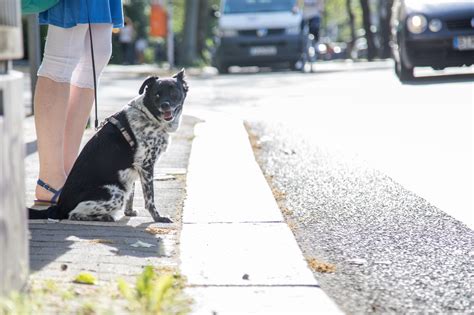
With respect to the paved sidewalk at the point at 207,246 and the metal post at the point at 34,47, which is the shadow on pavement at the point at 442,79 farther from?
the paved sidewalk at the point at 207,246

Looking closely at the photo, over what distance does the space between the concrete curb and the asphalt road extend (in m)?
0.15

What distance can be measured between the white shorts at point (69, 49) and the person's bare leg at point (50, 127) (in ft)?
0.19

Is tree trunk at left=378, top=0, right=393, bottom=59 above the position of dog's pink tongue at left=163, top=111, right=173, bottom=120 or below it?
below

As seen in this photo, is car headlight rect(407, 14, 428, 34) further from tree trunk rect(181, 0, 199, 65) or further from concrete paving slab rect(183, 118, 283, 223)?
tree trunk rect(181, 0, 199, 65)

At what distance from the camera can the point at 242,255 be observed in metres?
4.50

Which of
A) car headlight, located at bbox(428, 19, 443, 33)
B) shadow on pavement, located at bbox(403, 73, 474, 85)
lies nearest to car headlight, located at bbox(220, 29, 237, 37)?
shadow on pavement, located at bbox(403, 73, 474, 85)

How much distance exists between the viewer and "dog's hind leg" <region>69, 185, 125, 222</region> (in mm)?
5375

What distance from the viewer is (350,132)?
33.2ft

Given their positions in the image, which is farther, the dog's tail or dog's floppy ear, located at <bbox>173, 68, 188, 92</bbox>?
dog's floppy ear, located at <bbox>173, 68, 188, 92</bbox>

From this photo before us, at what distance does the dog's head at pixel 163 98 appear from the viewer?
18.0 feet

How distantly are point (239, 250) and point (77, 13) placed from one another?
1.75 meters

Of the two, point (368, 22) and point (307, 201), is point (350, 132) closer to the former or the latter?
point (307, 201)

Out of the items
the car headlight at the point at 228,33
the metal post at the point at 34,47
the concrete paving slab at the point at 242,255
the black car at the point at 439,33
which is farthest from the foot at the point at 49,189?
the car headlight at the point at 228,33

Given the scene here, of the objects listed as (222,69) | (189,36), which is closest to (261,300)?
(222,69)
